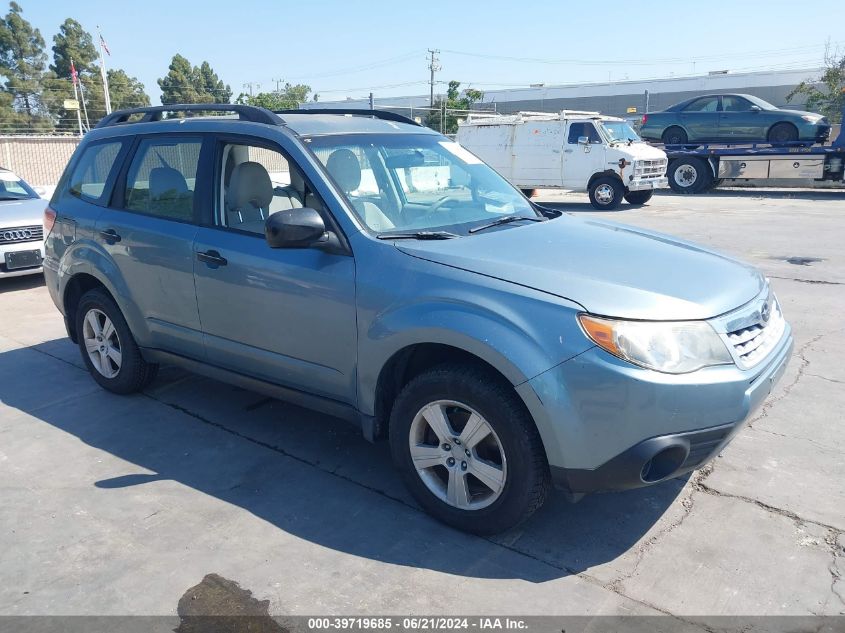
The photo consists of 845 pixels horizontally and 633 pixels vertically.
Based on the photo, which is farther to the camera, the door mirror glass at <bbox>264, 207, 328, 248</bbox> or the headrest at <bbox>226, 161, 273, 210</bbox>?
the headrest at <bbox>226, 161, 273, 210</bbox>

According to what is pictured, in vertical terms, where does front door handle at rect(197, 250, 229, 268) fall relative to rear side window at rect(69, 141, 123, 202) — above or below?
below

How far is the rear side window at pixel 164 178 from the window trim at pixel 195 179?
0.01 m

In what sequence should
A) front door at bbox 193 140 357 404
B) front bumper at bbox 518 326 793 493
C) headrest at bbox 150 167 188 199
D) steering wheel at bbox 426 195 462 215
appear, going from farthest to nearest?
headrest at bbox 150 167 188 199 < steering wheel at bbox 426 195 462 215 < front door at bbox 193 140 357 404 < front bumper at bbox 518 326 793 493

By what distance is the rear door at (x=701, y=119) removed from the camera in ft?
66.8

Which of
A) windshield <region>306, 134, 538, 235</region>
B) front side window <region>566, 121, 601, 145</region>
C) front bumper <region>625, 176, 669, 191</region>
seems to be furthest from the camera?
front side window <region>566, 121, 601, 145</region>

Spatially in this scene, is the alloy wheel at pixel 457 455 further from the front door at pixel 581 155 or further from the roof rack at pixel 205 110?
the front door at pixel 581 155

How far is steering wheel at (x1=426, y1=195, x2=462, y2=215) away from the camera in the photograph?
402 cm

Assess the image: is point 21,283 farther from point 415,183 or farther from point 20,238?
point 415,183

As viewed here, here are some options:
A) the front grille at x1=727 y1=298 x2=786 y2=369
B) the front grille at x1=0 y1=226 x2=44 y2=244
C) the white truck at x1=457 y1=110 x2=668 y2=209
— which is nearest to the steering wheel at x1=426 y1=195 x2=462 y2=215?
the front grille at x1=727 y1=298 x2=786 y2=369

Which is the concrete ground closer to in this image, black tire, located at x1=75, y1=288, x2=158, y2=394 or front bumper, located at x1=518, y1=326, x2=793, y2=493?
black tire, located at x1=75, y1=288, x2=158, y2=394

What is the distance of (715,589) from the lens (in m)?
2.95

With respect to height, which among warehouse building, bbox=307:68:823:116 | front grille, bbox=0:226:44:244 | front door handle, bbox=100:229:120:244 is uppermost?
warehouse building, bbox=307:68:823:116

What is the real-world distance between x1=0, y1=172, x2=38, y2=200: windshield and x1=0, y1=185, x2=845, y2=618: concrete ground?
18.0 ft

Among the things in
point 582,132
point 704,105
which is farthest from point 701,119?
point 582,132
